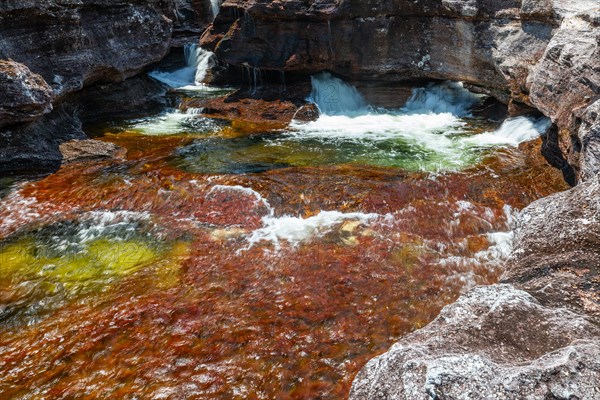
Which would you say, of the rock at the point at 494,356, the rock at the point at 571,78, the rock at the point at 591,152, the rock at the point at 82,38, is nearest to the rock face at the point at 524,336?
the rock at the point at 494,356

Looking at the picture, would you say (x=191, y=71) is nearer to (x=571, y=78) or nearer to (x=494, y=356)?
(x=571, y=78)

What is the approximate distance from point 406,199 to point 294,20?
9.13 m

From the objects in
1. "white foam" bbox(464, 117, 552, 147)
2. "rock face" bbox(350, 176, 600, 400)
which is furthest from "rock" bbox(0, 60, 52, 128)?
"white foam" bbox(464, 117, 552, 147)

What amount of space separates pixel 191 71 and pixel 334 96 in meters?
7.85

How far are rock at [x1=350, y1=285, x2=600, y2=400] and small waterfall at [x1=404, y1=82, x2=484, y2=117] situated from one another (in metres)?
11.8

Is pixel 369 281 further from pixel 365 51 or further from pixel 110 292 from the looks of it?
pixel 365 51

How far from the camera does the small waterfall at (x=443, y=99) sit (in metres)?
14.0

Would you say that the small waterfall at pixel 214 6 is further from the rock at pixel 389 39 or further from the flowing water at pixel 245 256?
the flowing water at pixel 245 256

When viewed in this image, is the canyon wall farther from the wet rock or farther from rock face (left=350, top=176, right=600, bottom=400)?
rock face (left=350, top=176, right=600, bottom=400)

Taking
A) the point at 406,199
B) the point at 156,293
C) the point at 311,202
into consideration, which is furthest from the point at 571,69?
the point at 156,293

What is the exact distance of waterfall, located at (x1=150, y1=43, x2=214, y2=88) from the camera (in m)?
18.8

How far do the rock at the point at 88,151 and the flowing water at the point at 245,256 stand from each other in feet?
1.23

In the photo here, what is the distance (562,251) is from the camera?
3719 millimetres

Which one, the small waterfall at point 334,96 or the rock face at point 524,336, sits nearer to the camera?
the rock face at point 524,336
